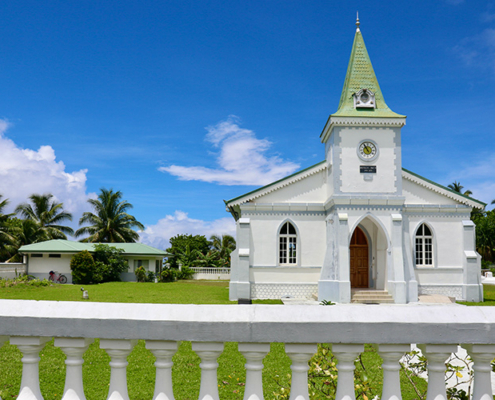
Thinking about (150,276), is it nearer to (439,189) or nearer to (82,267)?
(82,267)

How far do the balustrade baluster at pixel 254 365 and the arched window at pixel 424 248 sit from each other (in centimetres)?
2044

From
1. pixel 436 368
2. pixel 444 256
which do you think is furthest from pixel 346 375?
pixel 444 256

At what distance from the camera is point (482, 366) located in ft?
7.09

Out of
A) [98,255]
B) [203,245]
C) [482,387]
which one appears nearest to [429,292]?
[482,387]

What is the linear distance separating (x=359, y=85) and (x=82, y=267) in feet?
75.6

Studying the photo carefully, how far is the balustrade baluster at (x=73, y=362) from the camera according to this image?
2.17m

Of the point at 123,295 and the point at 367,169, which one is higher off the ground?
the point at 367,169

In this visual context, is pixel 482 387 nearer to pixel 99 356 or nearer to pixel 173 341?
pixel 173 341

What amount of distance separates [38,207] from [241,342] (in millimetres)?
46811

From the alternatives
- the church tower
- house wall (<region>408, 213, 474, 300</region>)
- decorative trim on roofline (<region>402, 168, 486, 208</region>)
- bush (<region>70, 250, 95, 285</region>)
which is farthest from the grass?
decorative trim on roofline (<region>402, 168, 486, 208</region>)

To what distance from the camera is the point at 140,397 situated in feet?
18.8

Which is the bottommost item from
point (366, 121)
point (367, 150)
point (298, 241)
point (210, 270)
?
point (210, 270)

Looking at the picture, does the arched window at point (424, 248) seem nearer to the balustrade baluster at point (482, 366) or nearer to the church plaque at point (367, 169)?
the church plaque at point (367, 169)

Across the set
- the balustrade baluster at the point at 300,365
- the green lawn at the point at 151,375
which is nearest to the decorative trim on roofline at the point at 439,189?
the green lawn at the point at 151,375
